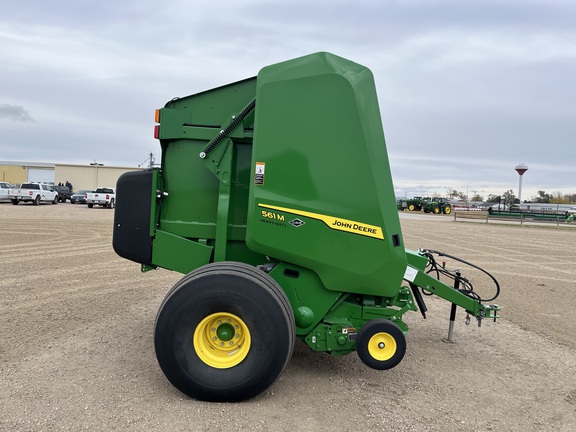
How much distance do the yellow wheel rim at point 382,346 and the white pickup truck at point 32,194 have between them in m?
32.6

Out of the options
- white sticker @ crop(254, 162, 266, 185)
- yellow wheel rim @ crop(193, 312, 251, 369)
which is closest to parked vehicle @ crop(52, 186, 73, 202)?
white sticker @ crop(254, 162, 266, 185)

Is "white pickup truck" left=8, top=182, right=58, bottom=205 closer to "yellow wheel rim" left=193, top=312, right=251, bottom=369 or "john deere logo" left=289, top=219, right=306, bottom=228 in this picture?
"yellow wheel rim" left=193, top=312, right=251, bottom=369

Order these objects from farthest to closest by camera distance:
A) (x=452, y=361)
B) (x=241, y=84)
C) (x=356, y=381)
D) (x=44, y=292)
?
(x=44, y=292) < (x=452, y=361) < (x=241, y=84) < (x=356, y=381)

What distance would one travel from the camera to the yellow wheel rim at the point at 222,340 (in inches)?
128

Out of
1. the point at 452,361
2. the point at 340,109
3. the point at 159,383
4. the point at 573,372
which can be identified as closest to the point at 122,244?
the point at 159,383

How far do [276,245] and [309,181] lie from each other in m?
0.59

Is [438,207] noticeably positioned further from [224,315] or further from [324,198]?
[224,315]

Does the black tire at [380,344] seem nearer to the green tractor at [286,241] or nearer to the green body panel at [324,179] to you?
the green tractor at [286,241]

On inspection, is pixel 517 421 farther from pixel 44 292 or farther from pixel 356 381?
pixel 44 292

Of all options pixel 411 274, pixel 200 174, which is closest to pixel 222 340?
pixel 200 174

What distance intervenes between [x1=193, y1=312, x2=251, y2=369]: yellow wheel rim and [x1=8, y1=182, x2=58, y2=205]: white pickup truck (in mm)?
32028

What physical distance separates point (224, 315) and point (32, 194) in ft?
106

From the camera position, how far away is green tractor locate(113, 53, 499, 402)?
321 cm

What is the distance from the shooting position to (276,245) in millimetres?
3543
